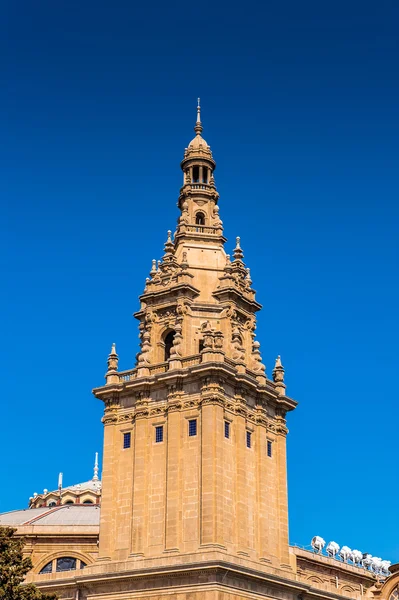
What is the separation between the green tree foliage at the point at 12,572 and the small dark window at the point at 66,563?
25310 millimetres

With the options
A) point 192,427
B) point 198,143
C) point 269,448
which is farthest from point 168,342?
point 198,143

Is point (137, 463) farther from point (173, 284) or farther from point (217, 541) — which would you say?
point (173, 284)

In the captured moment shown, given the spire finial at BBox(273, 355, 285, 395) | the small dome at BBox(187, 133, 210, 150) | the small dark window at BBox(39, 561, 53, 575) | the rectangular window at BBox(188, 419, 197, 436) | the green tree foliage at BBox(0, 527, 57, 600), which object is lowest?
the green tree foliage at BBox(0, 527, 57, 600)

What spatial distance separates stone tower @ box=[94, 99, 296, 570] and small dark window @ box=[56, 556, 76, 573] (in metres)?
14.2

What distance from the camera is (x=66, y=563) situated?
255 feet

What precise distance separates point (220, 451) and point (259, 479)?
209 inches

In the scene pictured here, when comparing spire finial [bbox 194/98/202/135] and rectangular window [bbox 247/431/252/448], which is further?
spire finial [bbox 194/98/202/135]

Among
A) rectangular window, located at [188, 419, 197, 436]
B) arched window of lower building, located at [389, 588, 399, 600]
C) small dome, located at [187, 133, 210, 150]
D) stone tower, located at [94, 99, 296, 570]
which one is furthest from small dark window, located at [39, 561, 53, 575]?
small dome, located at [187, 133, 210, 150]

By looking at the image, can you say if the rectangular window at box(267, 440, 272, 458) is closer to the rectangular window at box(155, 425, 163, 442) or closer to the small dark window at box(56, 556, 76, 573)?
the rectangular window at box(155, 425, 163, 442)

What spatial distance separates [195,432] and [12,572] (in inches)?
685

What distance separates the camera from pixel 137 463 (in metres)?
65.4

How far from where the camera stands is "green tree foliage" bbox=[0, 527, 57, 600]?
50372 mm

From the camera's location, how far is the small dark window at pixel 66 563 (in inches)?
3056

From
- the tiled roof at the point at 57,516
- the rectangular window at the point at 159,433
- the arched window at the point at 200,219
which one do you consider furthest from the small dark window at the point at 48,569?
the arched window at the point at 200,219
